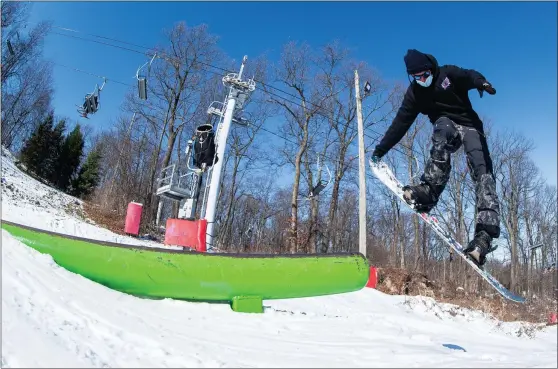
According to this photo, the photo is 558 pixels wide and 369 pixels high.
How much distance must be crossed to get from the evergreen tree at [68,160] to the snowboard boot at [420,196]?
89.2ft

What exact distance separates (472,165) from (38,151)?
26.7 m

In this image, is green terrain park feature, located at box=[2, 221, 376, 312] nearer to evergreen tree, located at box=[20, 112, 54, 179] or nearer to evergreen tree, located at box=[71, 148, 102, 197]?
evergreen tree, located at box=[20, 112, 54, 179]

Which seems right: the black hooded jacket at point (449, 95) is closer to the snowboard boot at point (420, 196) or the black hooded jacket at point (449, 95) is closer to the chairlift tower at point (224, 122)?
the snowboard boot at point (420, 196)

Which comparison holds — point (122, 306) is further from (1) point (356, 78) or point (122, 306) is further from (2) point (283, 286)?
(1) point (356, 78)

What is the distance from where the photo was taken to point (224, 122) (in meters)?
14.0

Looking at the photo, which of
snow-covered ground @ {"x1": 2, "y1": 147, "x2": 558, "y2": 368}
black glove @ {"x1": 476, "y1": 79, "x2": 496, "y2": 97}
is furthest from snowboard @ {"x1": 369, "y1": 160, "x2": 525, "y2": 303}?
black glove @ {"x1": 476, "y1": 79, "x2": 496, "y2": 97}

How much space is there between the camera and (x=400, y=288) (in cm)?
1074

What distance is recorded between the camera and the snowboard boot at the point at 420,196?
2.91 metres

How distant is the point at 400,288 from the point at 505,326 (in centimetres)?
316

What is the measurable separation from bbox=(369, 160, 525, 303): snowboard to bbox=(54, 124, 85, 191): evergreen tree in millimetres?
26591

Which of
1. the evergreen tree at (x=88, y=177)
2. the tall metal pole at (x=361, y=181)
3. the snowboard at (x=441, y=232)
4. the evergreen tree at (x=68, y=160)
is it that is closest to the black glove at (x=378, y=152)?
the snowboard at (x=441, y=232)

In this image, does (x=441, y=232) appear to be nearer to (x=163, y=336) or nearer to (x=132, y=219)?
(x=163, y=336)

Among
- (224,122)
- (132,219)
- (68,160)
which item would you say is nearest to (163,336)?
(132,219)

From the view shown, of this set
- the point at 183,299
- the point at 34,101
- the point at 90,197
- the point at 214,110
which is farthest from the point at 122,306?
the point at 90,197
